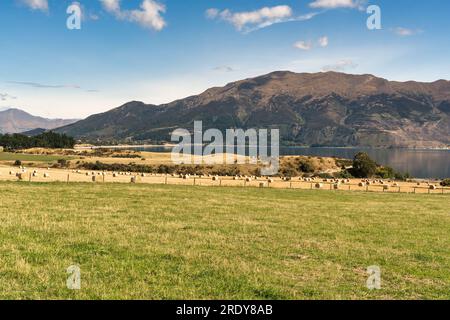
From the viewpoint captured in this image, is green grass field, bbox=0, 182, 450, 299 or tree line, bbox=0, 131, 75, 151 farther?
tree line, bbox=0, 131, 75, 151

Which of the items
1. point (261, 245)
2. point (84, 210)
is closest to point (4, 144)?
point (84, 210)

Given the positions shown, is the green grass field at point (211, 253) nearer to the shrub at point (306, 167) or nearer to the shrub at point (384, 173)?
the shrub at point (384, 173)

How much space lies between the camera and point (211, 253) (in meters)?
17.2

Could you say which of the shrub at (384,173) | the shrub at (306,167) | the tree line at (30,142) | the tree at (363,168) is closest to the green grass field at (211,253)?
the tree at (363,168)

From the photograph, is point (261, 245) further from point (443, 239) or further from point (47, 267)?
point (443, 239)

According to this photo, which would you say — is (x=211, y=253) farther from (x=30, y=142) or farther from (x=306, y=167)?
(x=30, y=142)

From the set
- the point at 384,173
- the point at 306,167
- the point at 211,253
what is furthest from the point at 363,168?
the point at 211,253

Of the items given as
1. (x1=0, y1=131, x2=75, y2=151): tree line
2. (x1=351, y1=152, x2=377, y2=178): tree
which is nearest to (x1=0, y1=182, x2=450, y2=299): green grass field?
(x1=351, y1=152, x2=377, y2=178): tree

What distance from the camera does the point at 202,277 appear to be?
45.6 ft

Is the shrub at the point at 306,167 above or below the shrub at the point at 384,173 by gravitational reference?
above

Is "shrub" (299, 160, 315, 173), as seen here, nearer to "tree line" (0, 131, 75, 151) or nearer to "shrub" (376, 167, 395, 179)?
"shrub" (376, 167, 395, 179)

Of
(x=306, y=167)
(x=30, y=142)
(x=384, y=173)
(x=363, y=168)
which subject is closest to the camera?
(x=363, y=168)

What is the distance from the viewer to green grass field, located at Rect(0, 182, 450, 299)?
12.7 metres

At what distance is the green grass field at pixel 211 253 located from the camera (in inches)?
501
